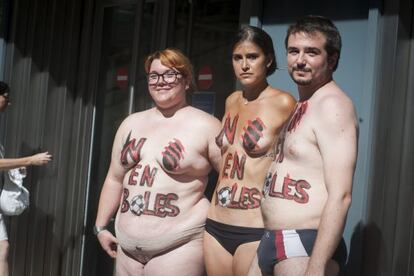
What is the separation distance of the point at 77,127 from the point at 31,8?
1065 mm

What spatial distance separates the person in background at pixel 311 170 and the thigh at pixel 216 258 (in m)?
0.39

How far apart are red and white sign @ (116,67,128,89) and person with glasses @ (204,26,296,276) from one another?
1.87m

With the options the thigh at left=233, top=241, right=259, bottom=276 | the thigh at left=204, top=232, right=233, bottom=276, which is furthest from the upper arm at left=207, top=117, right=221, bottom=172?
the thigh at left=233, top=241, right=259, bottom=276

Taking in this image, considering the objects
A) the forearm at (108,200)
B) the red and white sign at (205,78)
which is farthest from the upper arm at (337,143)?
the red and white sign at (205,78)

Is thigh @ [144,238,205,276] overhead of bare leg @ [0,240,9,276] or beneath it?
overhead

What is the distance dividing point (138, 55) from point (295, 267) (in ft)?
8.80

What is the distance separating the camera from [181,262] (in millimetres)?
3533

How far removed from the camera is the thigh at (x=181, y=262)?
353 cm

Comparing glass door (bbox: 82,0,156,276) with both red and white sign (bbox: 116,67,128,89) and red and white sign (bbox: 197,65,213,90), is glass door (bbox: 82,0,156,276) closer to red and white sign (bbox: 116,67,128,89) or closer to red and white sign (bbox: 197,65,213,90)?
red and white sign (bbox: 116,67,128,89)

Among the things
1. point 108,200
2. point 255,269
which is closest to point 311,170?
point 255,269

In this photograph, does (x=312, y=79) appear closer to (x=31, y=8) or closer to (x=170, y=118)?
(x=170, y=118)

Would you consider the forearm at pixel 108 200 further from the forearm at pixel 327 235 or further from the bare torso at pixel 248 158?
the forearm at pixel 327 235

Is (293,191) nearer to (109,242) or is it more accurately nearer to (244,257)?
(244,257)

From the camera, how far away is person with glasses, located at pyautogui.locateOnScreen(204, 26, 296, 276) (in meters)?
3.22
